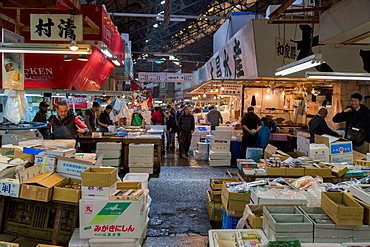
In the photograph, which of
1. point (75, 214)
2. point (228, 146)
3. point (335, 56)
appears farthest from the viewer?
point (228, 146)

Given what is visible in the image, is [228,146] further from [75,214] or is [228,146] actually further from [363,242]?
[363,242]

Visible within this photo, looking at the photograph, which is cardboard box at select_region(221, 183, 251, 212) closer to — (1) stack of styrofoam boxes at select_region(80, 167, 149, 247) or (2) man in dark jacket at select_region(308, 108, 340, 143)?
(1) stack of styrofoam boxes at select_region(80, 167, 149, 247)

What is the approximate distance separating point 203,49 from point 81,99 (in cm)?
2157

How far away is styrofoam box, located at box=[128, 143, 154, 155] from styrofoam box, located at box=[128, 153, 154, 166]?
9 cm

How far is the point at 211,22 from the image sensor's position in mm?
23500

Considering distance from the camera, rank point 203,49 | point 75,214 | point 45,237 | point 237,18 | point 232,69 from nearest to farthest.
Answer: point 75,214 < point 45,237 < point 232,69 < point 237,18 < point 203,49

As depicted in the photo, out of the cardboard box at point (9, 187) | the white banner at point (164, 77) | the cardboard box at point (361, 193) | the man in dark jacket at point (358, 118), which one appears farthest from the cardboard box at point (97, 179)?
the white banner at point (164, 77)

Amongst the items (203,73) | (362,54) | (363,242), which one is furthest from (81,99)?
(363,242)

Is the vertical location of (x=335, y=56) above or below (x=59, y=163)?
above

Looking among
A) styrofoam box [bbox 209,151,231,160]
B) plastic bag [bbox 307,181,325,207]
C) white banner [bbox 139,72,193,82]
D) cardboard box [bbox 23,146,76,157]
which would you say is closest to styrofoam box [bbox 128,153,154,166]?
styrofoam box [bbox 209,151,231,160]

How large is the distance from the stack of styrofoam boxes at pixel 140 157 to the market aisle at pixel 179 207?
442mm

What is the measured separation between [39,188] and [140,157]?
446cm

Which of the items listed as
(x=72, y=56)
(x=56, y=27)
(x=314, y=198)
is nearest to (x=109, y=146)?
(x=72, y=56)

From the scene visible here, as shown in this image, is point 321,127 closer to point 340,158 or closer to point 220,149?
point 340,158
